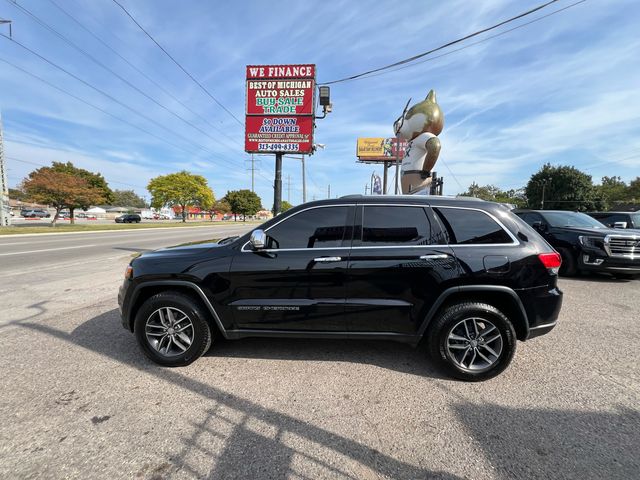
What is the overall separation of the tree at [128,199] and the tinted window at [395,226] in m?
140

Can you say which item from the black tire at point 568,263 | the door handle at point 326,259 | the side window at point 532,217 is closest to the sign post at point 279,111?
the side window at point 532,217

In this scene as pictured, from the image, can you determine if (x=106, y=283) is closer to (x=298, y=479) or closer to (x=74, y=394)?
(x=74, y=394)

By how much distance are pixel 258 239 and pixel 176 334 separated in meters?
1.33

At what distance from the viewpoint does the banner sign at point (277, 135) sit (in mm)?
12727

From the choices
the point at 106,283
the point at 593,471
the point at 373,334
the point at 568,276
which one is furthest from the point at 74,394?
the point at 568,276

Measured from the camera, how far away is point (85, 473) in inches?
73.8

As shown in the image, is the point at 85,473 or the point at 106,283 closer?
the point at 85,473

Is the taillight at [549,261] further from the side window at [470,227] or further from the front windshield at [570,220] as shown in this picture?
the front windshield at [570,220]

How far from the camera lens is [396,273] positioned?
292 centimetres

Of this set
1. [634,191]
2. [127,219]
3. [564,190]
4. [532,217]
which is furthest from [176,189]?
[634,191]

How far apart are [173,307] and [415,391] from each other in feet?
8.02

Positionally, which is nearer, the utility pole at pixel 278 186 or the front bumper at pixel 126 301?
the front bumper at pixel 126 301

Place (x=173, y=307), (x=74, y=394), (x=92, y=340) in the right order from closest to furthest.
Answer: (x=74, y=394), (x=173, y=307), (x=92, y=340)

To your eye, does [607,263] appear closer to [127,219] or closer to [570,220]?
[570,220]
